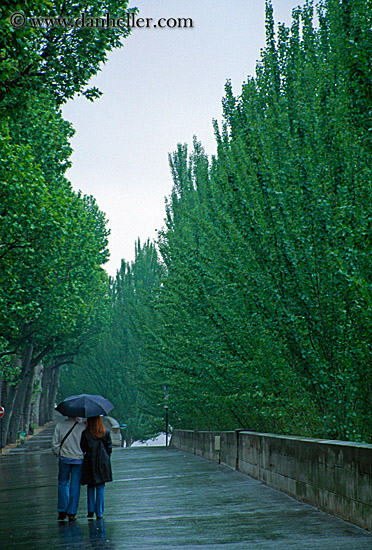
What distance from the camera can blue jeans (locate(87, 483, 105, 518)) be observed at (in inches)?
485

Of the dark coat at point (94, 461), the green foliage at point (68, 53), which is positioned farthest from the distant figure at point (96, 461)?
the green foliage at point (68, 53)

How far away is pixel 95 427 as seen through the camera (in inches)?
484

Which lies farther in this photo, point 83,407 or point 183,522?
point 83,407

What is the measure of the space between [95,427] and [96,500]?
41.1 inches

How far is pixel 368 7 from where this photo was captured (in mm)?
14008

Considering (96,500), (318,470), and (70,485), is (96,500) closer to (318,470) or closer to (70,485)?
(70,485)

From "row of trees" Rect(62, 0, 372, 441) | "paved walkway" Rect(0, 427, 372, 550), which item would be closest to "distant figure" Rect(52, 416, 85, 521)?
"paved walkway" Rect(0, 427, 372, 550)

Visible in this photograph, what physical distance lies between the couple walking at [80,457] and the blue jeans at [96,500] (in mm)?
14

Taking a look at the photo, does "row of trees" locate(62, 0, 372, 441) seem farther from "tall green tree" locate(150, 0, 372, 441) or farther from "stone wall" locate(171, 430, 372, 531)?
"stone wall" locate(171, 430, 372, 531)

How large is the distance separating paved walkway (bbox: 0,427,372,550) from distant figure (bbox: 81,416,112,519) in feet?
1.11

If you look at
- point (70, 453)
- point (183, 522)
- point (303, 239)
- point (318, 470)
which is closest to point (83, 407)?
point (70, 453)

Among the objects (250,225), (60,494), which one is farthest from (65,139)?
(60,494)

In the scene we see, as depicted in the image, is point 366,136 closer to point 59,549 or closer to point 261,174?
point 261,174

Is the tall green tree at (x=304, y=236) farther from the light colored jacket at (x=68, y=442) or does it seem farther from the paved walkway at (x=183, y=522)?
the light colored jacket at (x=68, y=442)
